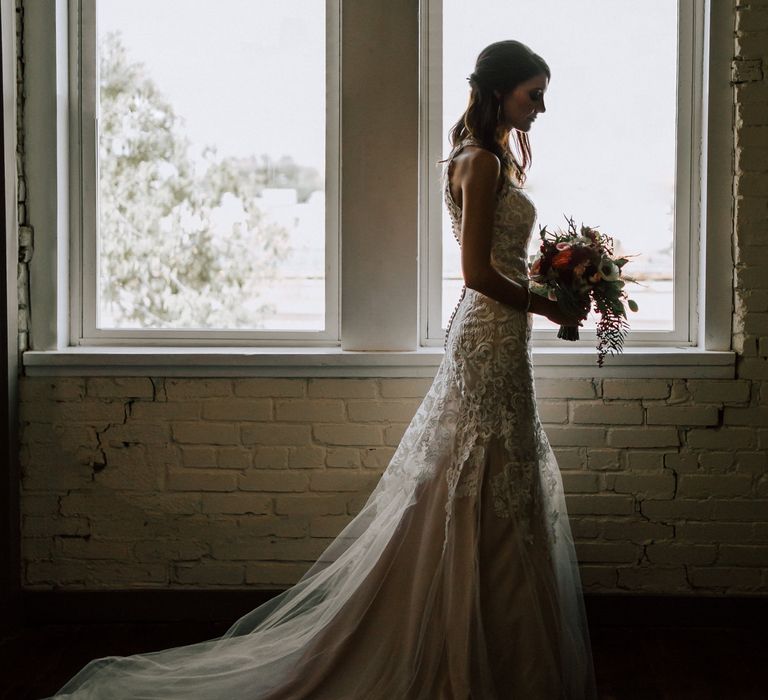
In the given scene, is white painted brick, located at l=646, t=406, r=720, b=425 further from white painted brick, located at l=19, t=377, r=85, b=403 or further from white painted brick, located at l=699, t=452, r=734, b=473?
white painted brick, located at l=19, t=377, r=85, b=403

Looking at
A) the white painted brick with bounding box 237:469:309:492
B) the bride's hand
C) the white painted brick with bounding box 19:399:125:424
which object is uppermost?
the bride's hand

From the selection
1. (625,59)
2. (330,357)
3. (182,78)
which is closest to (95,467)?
(330,357)

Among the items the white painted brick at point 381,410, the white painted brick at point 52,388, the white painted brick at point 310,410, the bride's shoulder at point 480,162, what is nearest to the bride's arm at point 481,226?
the bride's shoulder at point 480,162

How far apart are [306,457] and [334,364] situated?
376mm

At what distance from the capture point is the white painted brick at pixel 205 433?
3.16 metres

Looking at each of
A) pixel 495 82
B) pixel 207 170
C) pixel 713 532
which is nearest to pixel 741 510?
pixel 713 532

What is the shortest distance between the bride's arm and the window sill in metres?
0.79

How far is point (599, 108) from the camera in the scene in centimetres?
322

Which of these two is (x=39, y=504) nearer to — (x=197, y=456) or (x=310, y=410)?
(x=197, y=456)

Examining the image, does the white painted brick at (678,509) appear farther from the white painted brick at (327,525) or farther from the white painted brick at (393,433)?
the white painted brick at (327,525)

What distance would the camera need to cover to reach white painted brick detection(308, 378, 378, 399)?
313 centimetres

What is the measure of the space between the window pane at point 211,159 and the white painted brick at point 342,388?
34cm

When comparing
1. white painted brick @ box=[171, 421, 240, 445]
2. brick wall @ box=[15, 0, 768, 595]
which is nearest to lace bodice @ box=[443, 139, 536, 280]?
brick wall @ box=[15, 0, 768, 595]

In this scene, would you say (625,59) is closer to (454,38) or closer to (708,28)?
(708,28)
